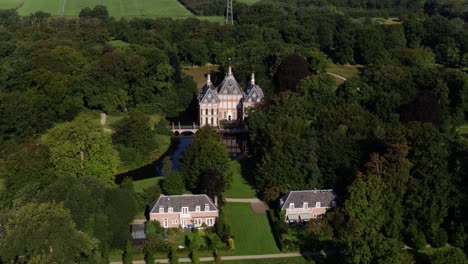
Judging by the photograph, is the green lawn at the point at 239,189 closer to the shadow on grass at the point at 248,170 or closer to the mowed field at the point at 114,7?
A: the shadow on grass at the point at 248,170

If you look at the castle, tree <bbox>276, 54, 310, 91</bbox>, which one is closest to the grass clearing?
the castle

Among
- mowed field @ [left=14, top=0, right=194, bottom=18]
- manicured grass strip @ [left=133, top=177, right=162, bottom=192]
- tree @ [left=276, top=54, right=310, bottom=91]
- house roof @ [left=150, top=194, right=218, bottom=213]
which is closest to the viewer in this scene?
house roof @ [left=150, top=194, right=218, bottom=213]

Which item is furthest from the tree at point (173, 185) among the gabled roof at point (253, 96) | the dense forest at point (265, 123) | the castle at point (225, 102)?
the gabled roof at point (253, 96)

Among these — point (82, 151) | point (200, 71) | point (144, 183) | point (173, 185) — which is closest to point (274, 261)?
point (173, 185)

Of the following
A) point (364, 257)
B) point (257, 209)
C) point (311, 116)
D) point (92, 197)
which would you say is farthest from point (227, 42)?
point (364, 257)

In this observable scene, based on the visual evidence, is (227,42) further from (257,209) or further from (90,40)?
(257,209)

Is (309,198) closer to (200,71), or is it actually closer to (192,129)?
(192,129)

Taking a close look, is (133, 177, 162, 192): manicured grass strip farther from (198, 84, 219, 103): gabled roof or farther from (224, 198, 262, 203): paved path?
(198, 84, 219, 103): gabled roof
